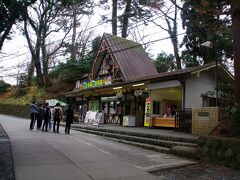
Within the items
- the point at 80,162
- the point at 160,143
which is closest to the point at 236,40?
the point at 160,143

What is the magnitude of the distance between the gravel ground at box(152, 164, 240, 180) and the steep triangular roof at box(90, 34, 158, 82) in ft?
58.3

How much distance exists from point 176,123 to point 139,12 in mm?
17721

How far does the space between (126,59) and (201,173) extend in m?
21.1

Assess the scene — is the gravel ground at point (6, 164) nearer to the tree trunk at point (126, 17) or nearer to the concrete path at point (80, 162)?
the concrete path at point (80, 162)

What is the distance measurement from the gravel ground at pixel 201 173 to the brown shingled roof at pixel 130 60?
58.3 ft

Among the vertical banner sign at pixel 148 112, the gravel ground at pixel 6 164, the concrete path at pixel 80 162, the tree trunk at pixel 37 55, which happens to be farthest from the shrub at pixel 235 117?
the tree trunk at pixel 37 55

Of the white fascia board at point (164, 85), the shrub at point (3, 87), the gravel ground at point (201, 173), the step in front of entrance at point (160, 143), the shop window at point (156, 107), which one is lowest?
the gravel ground at point (201, 173)

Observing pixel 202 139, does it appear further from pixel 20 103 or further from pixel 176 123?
pixel 20 103

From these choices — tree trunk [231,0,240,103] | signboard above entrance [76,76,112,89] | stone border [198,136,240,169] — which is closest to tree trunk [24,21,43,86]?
signboard above entrance [76,76,112,89]

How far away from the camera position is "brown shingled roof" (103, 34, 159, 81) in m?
27.2

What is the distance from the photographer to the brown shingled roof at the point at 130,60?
27.2 meters

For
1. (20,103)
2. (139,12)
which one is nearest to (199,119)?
(139,12)

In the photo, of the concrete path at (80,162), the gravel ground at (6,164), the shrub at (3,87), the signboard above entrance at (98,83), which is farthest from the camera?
the shrub at (3,87)

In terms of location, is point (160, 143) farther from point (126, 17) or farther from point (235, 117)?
point (126, 17)
